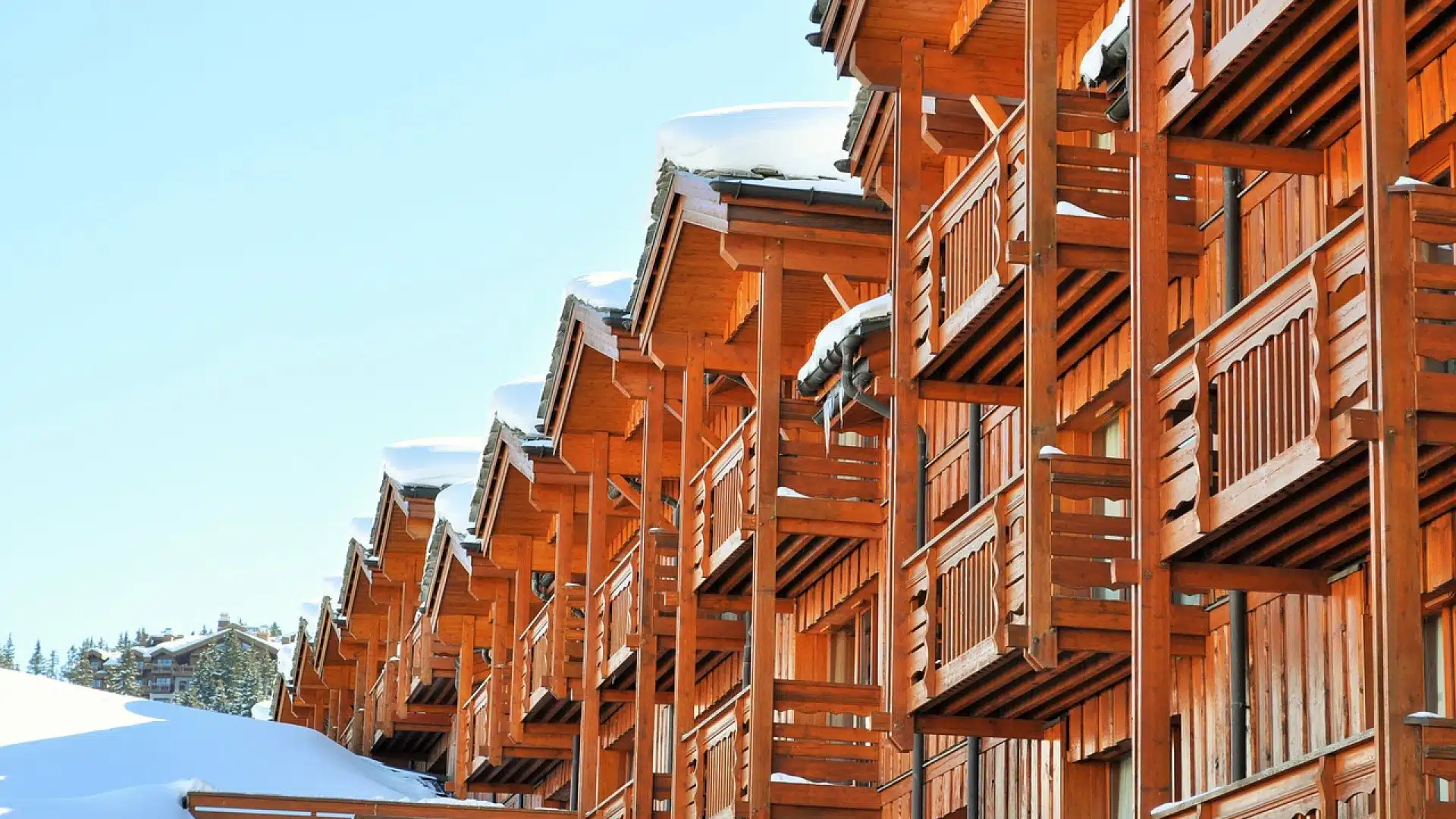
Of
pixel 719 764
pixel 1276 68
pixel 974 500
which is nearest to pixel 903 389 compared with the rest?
pixel 974 500

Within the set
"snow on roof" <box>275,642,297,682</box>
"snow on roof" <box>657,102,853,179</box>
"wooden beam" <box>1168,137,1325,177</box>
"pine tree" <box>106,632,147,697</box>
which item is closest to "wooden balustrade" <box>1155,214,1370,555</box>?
"wooden beam" <box>1168,137,1325,177</box>

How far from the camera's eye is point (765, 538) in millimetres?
20141

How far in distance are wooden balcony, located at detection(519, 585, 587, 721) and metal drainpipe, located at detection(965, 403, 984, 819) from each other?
10406mm

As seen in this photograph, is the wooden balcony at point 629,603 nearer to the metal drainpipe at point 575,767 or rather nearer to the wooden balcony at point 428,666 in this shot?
the metal drainpipe at point 575,767

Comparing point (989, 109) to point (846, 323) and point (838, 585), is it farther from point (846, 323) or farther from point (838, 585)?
point (838, 585)

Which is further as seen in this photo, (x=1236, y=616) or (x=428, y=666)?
(x=428, y=666)

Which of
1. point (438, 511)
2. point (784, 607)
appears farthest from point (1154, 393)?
point (438, 511)

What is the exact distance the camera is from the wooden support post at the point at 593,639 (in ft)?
93.1

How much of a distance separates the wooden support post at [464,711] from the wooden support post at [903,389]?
20.0 meters

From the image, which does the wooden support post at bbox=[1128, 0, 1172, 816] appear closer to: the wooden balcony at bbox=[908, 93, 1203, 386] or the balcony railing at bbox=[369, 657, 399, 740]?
the wooden balcony at bbox=[908, 93, 1203, 386]

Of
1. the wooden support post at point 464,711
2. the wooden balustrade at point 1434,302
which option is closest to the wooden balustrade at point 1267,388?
the wooden balustrade at point 1434,302

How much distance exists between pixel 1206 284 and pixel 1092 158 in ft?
3.67

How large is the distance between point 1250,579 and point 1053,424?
5.99 feet

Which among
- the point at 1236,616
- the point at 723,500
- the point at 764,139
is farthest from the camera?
the point at 723,500
